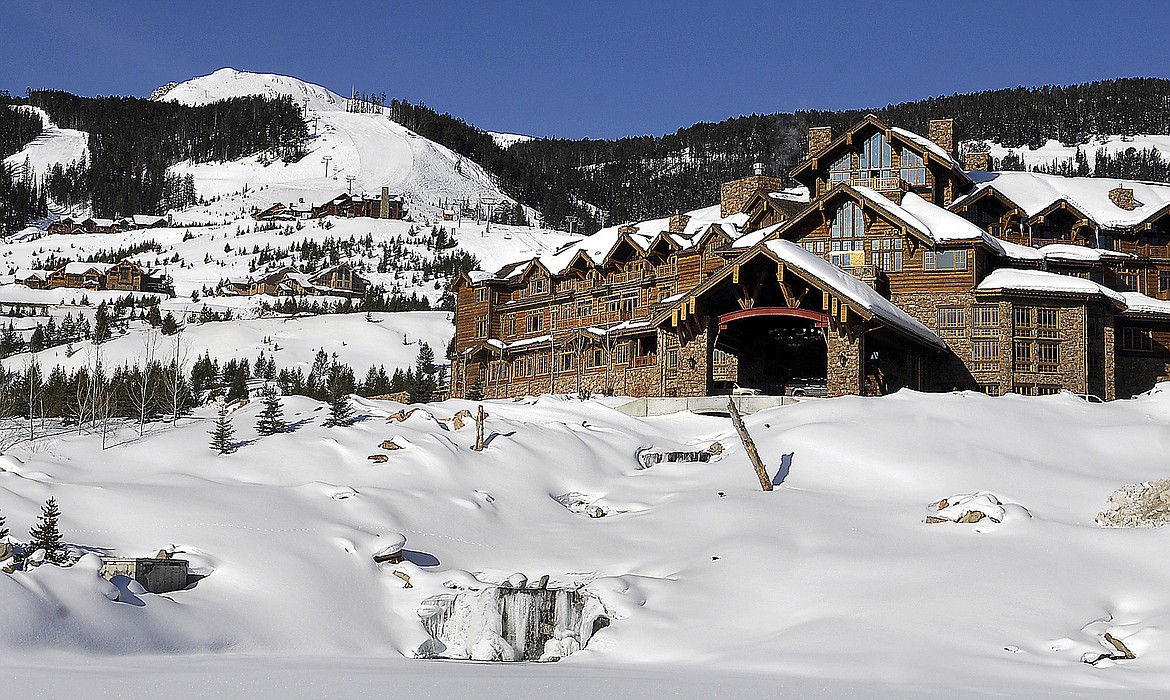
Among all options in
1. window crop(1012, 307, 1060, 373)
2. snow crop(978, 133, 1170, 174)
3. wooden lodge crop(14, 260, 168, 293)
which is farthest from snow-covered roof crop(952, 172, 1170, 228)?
snow crop(978, 133, 1170, 174)

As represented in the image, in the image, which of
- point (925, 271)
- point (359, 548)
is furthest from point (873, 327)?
point (359, 548)

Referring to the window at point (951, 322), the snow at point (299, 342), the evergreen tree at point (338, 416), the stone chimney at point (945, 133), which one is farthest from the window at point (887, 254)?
the snow at point (299, 342)

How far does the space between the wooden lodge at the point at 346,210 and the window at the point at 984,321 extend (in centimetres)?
12897

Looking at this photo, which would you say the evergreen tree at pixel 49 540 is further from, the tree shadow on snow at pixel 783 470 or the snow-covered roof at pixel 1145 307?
the snow-covered roof at pixel 1145 307

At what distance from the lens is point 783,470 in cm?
2659

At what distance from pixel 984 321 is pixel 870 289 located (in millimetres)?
5354

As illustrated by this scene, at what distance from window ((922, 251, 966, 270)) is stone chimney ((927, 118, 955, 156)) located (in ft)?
36.7

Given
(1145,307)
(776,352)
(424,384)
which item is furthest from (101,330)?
(1145,307)

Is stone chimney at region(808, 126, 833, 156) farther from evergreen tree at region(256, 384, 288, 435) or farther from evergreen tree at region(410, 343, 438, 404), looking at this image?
evergreen tree at region(256, 384, 288, 435)

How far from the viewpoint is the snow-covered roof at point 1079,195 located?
48844 mm

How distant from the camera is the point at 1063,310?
1651 inches

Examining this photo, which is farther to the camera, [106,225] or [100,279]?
[106,225]

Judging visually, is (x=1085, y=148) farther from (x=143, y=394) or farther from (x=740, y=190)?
(x=143, y=394)

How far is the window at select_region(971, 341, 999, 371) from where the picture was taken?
41.6m
